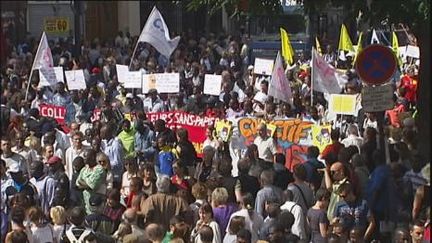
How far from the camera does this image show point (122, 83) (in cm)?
2078

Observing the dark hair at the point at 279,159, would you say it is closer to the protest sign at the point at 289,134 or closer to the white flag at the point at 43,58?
the protest sign at the point at 289,134

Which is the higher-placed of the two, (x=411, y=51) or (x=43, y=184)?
(x=411, y=51)

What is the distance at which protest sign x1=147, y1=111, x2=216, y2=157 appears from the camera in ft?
53.6

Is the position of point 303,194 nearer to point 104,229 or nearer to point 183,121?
point 104,229

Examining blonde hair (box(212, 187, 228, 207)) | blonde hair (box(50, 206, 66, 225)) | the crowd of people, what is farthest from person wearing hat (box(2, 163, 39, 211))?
blonde hair (box(212, 187, 228, 207))

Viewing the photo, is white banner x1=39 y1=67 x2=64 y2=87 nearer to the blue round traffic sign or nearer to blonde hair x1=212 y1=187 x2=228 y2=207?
the blue round traffic sign

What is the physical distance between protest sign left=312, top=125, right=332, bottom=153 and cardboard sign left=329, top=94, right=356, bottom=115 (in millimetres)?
641

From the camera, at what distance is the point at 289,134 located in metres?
15.2

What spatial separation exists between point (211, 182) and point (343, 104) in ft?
17.1

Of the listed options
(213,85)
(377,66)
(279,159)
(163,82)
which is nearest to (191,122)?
(163,82)

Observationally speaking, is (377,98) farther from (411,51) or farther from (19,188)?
(411,51)

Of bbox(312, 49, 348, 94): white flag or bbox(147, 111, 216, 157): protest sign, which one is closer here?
bbox(147, 111, 216, 157): protest sign

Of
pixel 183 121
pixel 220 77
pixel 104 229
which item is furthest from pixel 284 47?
pixel 104 229

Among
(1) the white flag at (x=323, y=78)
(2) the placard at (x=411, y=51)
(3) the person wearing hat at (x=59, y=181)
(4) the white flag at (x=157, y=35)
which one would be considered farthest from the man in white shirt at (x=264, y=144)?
(4) the white flag at (x=157, y=35)
